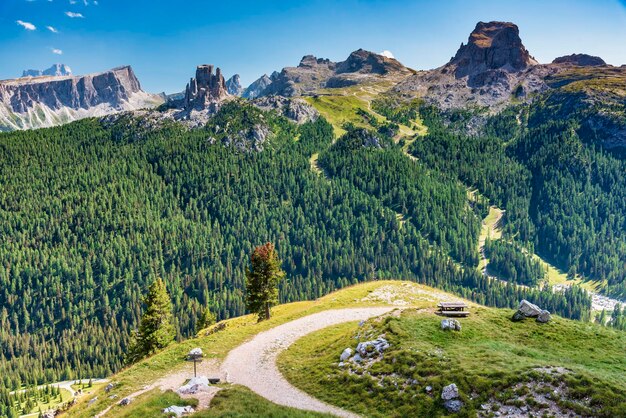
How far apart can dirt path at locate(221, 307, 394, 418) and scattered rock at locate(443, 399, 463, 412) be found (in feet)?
24.7

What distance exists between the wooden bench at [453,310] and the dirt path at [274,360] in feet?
49.6

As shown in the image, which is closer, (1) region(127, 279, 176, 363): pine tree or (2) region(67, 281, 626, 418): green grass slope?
(2) region(67, 281, 626, 418): green grass slope

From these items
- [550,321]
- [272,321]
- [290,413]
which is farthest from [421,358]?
[272,321]

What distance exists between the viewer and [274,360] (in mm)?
48438

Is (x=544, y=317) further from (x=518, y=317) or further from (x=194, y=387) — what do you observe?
(x=194, y=387)

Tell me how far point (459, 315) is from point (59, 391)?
599ft

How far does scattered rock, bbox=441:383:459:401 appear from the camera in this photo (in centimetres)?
3195

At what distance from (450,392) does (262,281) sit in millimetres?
48867

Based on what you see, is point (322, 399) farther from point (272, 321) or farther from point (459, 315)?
point (272, 321)

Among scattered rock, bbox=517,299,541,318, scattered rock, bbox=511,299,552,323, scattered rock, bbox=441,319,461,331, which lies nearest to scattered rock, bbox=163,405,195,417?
scattered rock, bbox=441,319,461,331

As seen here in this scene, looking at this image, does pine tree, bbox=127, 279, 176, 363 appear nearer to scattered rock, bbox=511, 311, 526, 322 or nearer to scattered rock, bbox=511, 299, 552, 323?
scattered rock, bbox=511, 311, 526, 322

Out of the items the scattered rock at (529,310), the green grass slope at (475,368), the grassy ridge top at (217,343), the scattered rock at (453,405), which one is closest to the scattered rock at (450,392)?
the scattered rock at (453,405)

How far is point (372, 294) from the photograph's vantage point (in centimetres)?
7669

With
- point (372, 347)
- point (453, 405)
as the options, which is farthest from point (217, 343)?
point (453, 405)
